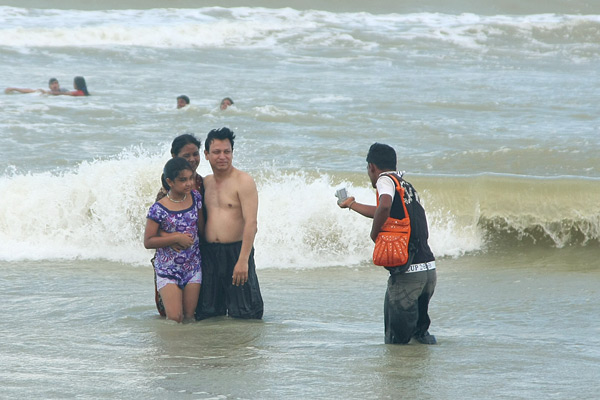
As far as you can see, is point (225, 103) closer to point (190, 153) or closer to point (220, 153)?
point (190, 153)

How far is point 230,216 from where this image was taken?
19.1 feet

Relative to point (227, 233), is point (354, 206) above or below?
above

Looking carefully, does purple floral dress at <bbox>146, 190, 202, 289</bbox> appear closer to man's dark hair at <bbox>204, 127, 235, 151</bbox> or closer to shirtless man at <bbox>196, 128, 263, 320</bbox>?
shirtless man at <bbox>196, 128, 263, 320</bbox>

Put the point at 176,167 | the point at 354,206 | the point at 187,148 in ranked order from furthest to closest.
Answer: the point at 187,148 < the point at 176,167 < the point at 354,206

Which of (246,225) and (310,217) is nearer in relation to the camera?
(246,225)

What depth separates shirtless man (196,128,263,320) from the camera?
5.70 meters

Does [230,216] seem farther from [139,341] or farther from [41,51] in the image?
[41,51]

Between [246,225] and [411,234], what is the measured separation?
3.87 feet

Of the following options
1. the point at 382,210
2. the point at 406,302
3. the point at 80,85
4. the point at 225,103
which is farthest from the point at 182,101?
the point at 382,210

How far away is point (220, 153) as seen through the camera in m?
5.69

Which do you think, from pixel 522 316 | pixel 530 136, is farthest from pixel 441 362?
pixel 530 136

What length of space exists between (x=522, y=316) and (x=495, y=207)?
4.04 metres

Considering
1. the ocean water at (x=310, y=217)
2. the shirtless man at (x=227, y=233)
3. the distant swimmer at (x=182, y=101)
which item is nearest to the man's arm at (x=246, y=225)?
the shirtless man at (x=227, y=233)

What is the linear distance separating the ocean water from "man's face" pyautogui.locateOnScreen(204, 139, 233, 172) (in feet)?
3.60
